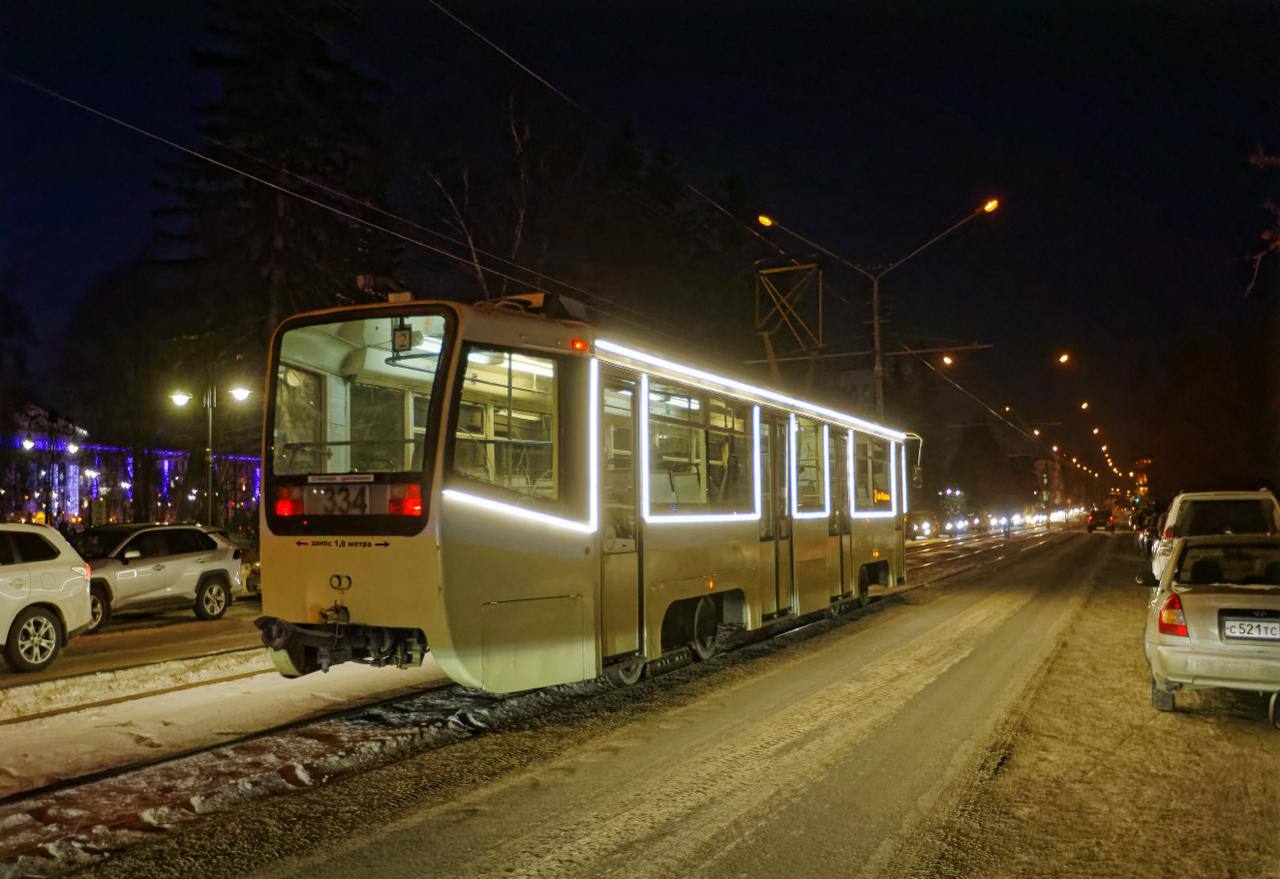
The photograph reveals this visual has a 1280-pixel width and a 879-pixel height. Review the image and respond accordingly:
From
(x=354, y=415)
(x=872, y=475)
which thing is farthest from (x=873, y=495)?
(x=354, y=415)

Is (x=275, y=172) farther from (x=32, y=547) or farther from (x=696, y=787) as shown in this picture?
(x=696, y=787)

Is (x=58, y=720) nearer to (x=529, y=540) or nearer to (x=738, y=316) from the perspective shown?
(x=529, y=540)

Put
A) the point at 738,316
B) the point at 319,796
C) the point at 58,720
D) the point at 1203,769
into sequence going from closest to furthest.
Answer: the point at 319,796 → the point at 1203,769 → the point at 58,720 → the point at 738,316

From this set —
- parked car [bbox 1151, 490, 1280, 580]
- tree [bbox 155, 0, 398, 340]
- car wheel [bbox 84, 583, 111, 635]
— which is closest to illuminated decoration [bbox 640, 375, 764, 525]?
parked car [bbox 1151, 490, 1280, 580]

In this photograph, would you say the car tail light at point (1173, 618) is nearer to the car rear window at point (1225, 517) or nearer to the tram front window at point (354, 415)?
the tram front window at point (354, 415)

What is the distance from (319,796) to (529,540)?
A: 7.95ft

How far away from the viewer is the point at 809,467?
512 inches

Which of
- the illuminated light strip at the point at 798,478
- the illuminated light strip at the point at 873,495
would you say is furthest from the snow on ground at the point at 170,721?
the illuminated light strip at the point at 873,495

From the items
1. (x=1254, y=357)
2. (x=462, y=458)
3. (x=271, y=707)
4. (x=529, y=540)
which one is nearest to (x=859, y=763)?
(x=529, y=540)

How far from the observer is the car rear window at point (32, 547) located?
1095cm

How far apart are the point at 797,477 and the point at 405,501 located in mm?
6468

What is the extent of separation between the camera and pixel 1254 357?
4753 cm

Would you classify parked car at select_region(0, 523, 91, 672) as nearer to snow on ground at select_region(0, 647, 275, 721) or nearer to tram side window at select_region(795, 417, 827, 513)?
snow on ground at select_region(0, 647, 275, 721)

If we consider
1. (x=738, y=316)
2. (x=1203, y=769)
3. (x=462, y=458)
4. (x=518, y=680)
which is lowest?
(x=1203, y=769)
